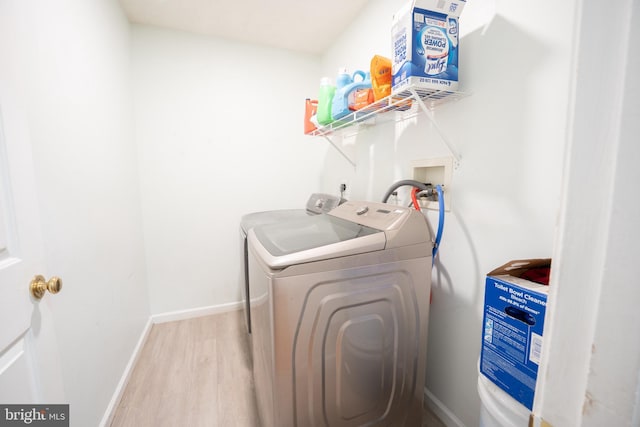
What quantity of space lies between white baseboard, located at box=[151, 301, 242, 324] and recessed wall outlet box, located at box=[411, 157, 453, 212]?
2254mm

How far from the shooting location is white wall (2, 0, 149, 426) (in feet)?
3.62

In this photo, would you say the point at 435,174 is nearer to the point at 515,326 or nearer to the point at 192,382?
the point at 515,326

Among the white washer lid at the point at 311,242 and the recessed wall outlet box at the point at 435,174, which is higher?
the recessed wall outlet box at the point at 435,174

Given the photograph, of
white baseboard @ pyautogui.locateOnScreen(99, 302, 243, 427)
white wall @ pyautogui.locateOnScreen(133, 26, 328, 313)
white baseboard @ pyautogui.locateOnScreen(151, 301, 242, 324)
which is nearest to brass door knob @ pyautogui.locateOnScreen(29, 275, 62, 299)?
white baseboard @ pyautogui.locateOnScreen(99, 302, 243, 427)

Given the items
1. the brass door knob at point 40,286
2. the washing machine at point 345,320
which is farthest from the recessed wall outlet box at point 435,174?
the brass door knob at point 40,286

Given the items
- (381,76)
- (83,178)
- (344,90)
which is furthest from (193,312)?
(381,76)

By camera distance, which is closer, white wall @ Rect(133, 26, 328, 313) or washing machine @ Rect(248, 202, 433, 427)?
washing machine @ Rect(248, 202, 433, 427)

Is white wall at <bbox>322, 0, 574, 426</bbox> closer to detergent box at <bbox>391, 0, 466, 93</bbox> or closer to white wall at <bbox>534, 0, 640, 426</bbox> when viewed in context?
detergent box at <bbox>391, 0, 466, 93</bbox>

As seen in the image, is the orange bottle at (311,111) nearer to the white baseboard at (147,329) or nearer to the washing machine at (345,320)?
the washing machine at (345,320)

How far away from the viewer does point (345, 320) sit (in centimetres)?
113

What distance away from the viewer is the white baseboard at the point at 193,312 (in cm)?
262

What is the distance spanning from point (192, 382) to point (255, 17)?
287cm

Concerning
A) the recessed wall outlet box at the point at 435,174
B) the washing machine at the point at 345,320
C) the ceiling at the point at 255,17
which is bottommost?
the washing machine at the point at 345,320

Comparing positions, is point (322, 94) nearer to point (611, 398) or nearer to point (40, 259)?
point (40, 259)
